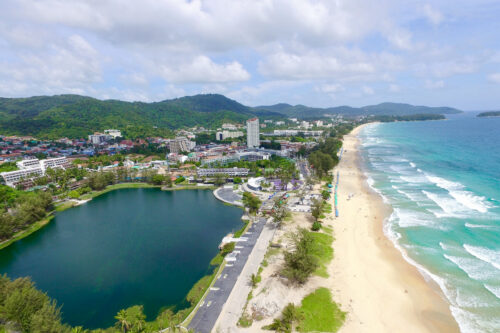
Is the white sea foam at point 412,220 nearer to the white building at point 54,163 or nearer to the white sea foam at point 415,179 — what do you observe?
the white sea foam at point 415,179

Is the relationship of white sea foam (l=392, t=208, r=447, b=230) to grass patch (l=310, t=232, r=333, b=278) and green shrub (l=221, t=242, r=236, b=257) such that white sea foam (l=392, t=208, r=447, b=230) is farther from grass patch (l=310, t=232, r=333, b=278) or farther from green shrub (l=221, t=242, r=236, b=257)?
green shrub (l=221, t=242, r=236, b=257)

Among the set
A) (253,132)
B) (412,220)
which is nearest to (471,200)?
(412,220)

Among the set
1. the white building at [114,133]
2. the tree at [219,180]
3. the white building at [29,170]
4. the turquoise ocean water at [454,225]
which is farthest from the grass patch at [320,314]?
the white building at [114,133]

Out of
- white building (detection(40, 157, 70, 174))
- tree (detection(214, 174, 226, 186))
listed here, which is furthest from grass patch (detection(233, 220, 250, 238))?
white building (detection(40, 157, 70, 174))

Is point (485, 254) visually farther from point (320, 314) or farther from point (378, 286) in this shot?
point (320, 314)

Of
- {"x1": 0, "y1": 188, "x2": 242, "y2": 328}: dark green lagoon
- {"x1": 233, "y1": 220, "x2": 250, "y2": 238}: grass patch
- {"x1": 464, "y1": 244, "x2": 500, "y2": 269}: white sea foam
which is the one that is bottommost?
{"x1": 0, "y1": 188, "x2": 242, "y2": 328}: dark green lagoon

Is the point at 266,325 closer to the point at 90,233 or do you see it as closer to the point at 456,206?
the point at 90,233
